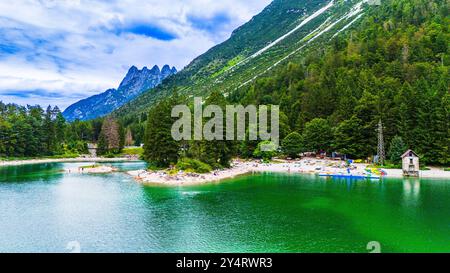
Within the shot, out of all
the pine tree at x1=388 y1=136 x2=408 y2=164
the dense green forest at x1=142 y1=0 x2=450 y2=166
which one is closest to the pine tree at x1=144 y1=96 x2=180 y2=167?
the dense green forest at x1=142 y1=0 x2=450 y2=166

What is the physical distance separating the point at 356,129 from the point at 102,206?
5578cm

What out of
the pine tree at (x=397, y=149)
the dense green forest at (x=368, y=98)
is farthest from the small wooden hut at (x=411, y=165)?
the dense green forest at (x=368, y=98)

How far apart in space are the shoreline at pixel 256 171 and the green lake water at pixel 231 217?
15.9 ft

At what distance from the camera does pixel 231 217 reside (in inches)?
1204

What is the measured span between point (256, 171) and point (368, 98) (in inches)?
1234

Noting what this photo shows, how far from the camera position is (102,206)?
118ft

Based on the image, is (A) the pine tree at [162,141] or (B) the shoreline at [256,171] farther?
(A) the pine tree at [162,141]

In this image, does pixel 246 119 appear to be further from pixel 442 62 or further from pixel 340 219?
pixel 340 219

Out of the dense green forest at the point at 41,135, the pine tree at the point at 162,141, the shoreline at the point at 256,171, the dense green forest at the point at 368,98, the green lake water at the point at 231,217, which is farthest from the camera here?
the dense green forest at the point at 41,135

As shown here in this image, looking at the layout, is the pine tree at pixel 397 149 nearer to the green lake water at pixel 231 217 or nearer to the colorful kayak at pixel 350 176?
the colorful kayak at pixel 350 176

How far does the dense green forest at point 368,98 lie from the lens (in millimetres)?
63688
